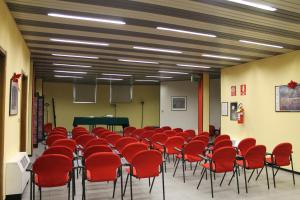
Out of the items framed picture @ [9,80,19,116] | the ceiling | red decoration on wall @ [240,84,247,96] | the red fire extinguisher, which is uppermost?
the ceiling

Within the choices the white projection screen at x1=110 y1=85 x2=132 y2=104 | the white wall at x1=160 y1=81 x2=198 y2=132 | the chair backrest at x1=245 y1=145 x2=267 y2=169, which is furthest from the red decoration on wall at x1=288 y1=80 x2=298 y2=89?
the white projection screen at x1=110 y1=85 x2=132 y2=104

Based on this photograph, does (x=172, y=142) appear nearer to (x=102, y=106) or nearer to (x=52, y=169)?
(x=52, y=169)

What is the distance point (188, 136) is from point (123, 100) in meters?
9.19

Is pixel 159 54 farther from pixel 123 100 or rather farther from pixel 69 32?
pixel 123 100

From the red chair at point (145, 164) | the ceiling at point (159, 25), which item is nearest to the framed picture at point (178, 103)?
the ceiling at point (159, 25)

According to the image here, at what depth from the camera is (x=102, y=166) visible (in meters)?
4.36

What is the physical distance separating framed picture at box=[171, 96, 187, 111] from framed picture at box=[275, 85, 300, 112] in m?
8.19

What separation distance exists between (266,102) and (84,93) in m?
11.2

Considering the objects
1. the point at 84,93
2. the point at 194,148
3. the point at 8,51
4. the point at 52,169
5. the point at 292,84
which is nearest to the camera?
the point at 52,169

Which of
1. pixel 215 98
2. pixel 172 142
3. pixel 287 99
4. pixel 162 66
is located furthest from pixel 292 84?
pixel 215 98

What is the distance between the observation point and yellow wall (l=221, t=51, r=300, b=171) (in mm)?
7449

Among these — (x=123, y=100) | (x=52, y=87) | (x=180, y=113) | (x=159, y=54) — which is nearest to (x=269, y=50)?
(x=159, y=54)

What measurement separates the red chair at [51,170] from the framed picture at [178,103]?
39.9 ft

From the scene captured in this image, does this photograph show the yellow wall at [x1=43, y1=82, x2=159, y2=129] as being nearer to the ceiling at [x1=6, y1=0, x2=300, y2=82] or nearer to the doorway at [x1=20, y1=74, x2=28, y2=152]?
the ceiling at [x1=6, y1=0, x2=300, y2=82]
